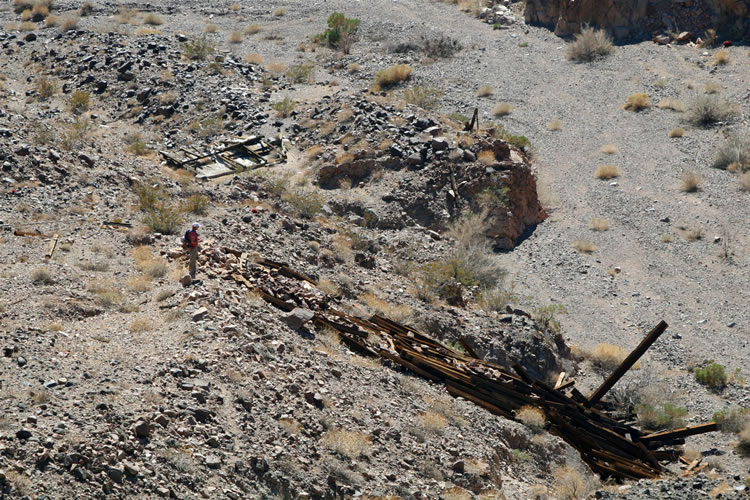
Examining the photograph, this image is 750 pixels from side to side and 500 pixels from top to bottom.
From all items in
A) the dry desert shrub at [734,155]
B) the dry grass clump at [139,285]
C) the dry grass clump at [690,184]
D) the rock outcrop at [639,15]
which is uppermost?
the rock outcrop at [639,15]

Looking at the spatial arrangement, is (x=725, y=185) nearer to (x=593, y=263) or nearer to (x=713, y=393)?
(x=593, y=263)

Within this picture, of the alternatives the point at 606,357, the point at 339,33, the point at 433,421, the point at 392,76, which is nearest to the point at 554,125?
the point at 392,76

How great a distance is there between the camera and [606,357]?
20234mm

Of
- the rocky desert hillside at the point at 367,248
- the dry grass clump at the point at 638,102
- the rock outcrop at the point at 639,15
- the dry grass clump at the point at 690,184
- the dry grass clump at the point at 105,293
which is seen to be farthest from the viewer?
the rock outcrop at the point at 639,15

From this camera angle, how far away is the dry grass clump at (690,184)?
92.0 ft

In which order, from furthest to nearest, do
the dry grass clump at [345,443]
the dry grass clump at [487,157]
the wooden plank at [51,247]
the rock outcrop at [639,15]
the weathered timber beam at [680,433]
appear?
1. the rock outcrop at [639,15]
2. the dry grass clump at [487,157]
3. the weathered timber beam at [680,433]
4. the wooden plank at [51,247]
5. the dry grass clump at [345,443]

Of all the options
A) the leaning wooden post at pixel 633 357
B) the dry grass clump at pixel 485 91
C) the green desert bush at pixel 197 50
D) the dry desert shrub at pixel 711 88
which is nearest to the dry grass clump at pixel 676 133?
the dry desert shrub at pixel 711 88

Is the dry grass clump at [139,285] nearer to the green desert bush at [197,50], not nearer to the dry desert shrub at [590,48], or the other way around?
the green desert bush at [197,50]

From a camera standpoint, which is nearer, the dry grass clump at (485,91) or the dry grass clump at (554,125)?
the dry grass clump at (554,125)

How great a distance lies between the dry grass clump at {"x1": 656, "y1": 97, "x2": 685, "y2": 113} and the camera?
3325 cm

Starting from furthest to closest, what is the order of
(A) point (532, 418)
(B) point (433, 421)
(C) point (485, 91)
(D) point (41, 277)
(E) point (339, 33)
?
(E) point (339, 33), (C) point (485, 91), (A) point (532, 418), (D) point (41, 277), (B) point (433, 421)

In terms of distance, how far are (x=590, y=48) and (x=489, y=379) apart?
26537 mm

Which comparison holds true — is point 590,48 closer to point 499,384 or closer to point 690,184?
point 690,184

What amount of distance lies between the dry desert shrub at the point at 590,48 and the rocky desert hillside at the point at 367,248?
0.47 ft
